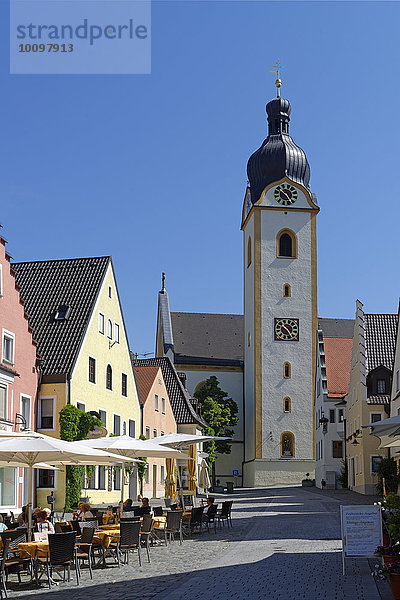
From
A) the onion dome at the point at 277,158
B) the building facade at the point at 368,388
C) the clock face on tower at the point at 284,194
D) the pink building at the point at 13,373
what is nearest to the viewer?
the pink building at the point at 13,373

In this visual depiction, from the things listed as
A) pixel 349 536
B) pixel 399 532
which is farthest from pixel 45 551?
pixel 399 532

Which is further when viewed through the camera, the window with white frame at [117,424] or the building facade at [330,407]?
the building facade at [330,407]

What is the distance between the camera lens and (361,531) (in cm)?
1365

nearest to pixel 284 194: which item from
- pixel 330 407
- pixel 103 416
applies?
pixel 330 407

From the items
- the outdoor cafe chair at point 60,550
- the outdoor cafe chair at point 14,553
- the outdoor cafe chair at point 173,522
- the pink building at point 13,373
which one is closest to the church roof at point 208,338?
the pink building at point 13,373

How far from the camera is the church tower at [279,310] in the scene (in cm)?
6981

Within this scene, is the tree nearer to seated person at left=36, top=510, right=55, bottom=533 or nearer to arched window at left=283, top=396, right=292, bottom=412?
arched window at left=283, top=396, right=292, bottom=412

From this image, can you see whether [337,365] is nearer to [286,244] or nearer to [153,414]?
[286,244]

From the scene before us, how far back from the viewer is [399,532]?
38.0 ft

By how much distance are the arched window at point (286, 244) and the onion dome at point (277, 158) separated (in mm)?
3931

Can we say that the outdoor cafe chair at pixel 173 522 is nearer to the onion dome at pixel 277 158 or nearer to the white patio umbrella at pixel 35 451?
the white patio umbrella at pixel 35 451

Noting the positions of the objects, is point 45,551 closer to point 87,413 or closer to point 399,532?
point 399,532

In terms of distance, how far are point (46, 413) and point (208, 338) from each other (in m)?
53.6

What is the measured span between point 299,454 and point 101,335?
36.3m
